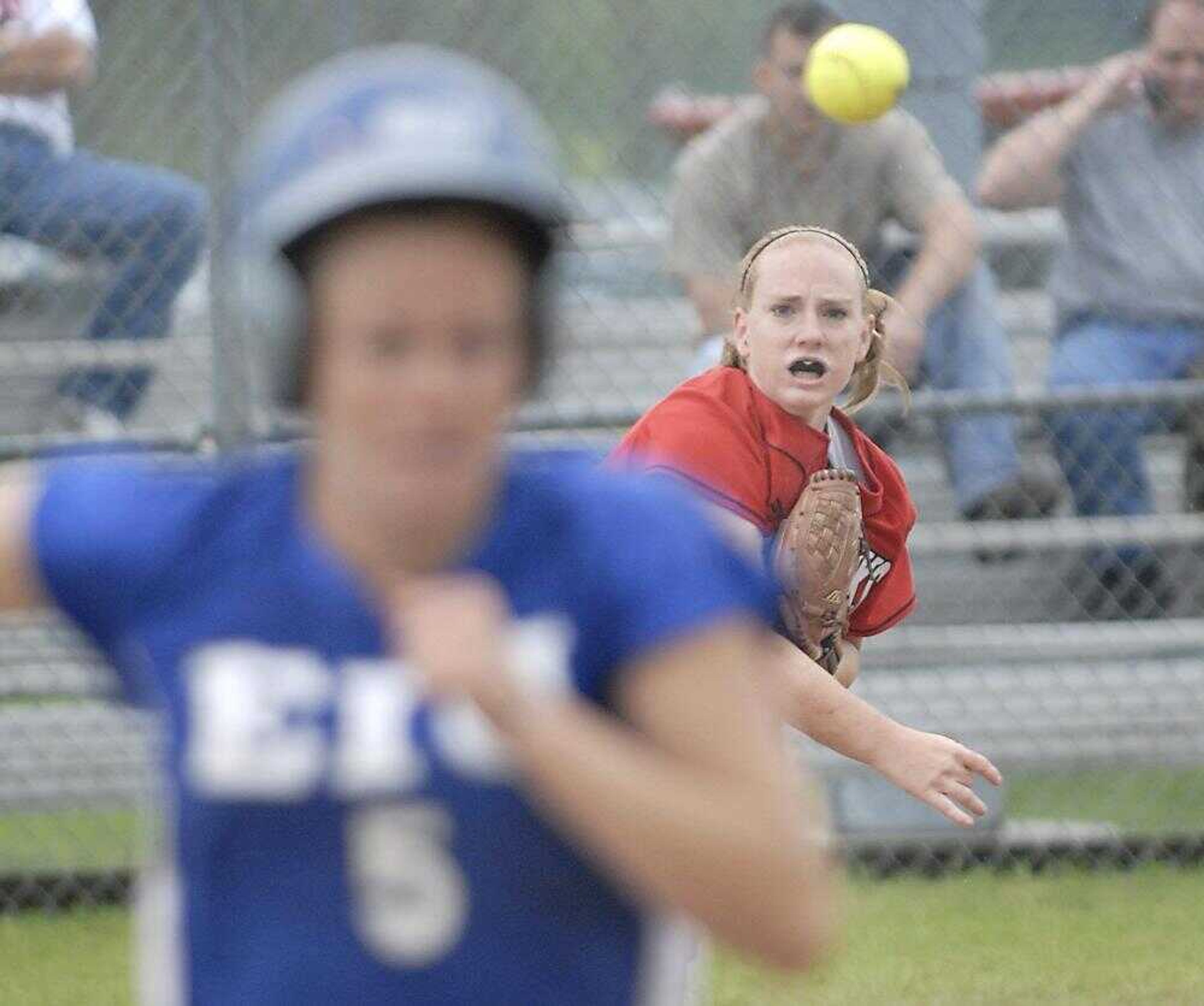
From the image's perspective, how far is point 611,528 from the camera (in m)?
1.57

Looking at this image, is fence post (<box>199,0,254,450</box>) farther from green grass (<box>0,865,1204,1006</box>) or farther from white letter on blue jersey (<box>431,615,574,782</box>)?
white letter on blue jersey (<box>431,615,574,782</box>)

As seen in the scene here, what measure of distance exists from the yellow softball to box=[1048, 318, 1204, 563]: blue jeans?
0.94 m

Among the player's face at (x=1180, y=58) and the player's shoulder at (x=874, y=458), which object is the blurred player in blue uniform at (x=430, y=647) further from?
the player's face at (x=1180, y=58)

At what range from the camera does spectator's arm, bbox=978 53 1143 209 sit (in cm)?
585

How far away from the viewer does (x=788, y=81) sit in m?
5.59

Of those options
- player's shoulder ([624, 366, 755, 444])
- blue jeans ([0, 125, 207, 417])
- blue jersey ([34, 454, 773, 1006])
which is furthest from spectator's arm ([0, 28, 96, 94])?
blue jersey ([34, 454, 773, 1006])

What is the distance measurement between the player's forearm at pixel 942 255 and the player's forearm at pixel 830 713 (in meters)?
2.51

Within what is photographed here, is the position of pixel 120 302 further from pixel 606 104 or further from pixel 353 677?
pixel 353 677

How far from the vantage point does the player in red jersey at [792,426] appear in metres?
3.47

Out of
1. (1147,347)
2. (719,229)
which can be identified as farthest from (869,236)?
(1147,347)

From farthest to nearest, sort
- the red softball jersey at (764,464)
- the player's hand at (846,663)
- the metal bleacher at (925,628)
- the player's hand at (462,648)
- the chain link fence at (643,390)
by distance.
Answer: the metal bleacher at (925,628)
the chain link fence at (643,390)
the player's hand at (846,663)
the red softball jersey at (764,464)
the player's hand at (462,648)

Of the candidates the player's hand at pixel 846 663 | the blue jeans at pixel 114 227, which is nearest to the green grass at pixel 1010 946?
the player's hand at pixel 846 663

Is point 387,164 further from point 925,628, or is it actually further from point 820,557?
point 925,628

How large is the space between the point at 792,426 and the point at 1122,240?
2610 millimetres
